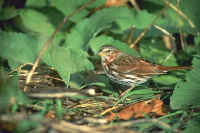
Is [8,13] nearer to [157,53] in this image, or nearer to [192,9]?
[157,53]

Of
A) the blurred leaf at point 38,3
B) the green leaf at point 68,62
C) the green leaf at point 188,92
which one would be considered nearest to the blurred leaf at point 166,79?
the green leaf at point 188,92

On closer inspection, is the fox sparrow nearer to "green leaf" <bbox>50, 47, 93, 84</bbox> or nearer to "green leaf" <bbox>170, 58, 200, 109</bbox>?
"green leaf" <bbox>50, 47, 93, 84</bbox>

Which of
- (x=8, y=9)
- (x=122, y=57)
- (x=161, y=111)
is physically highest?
(x=8, y=9)

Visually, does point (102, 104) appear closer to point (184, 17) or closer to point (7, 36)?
point (7, 36)

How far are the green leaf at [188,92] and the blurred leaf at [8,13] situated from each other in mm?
2712

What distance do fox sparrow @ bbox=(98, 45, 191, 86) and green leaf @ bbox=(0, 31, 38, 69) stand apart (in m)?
0.90

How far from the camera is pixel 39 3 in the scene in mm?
5105

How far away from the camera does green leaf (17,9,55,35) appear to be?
5.18 meters

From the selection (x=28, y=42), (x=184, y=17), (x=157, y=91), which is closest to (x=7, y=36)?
(x=28, y=42)

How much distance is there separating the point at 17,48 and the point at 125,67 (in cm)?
128

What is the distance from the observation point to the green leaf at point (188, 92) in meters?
3.41

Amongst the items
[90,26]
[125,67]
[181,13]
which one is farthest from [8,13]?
[181,13]

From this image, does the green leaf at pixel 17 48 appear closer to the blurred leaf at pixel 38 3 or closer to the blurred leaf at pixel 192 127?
the blurred leaf at pixel 38 3

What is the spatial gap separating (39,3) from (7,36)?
4.53 feet
